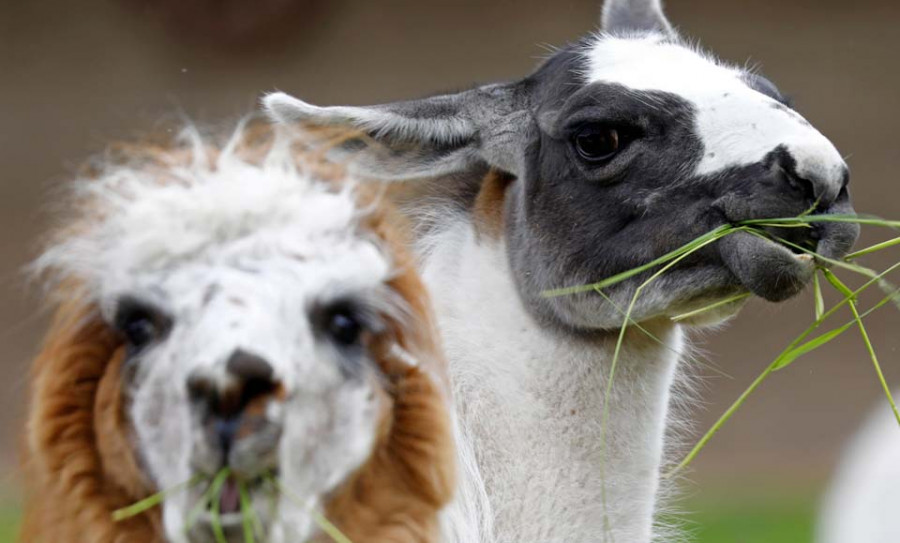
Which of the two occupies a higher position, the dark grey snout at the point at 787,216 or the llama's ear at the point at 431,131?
the llama's ear at the point at 431,131

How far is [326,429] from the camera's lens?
2.55 meters

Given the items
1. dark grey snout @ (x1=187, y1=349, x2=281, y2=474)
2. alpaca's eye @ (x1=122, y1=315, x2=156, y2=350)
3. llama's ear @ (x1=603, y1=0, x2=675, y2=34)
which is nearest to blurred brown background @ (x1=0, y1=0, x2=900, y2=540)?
llama's ear @ (x1=603, y1=0, x2=675, y2=34)

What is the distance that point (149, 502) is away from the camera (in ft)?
8.28

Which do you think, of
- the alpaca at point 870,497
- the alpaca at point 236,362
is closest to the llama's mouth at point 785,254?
the alpaca at point 236,362

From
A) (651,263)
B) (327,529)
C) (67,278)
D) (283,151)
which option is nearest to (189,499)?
(327,529)

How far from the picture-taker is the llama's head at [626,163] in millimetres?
3445

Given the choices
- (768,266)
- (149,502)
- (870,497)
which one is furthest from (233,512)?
(870,497)

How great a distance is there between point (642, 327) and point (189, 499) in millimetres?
1688

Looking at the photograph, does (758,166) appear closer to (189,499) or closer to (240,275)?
(240,275)

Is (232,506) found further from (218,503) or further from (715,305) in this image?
(715,305)

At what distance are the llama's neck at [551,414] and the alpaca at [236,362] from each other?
74 cm

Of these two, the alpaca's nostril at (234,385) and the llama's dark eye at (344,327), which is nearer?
the alpaca's nostril at (234,385)

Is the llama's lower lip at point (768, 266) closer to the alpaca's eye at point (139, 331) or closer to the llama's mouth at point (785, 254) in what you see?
the llama's mouth at point (785, 254)

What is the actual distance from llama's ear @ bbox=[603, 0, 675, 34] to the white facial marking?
0.63 meters
